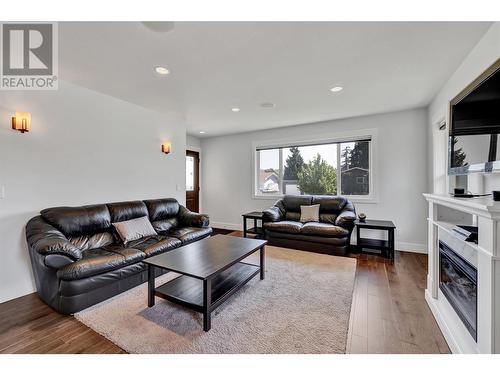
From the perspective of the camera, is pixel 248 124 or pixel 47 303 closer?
pixel 47 303

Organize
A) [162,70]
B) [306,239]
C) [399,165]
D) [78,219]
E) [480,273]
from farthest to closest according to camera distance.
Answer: [399,165] → [306,239] → [78,219] → [162,70] → [480,273]

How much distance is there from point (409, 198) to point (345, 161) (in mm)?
1293

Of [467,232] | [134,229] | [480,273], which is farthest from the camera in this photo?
[134,229]

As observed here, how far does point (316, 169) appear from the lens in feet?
15.9

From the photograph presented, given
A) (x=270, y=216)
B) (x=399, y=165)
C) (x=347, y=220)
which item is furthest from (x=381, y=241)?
(x=270, y=216)

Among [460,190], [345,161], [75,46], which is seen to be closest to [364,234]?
[345,161]

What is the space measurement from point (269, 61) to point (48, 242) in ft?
9.10

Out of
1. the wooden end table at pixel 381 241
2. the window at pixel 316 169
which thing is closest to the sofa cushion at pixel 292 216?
the window at pixel 316 169

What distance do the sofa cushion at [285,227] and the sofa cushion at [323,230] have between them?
107 millimetres

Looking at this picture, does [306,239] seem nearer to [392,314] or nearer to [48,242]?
[392,314]

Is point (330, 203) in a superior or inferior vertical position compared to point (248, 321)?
superior

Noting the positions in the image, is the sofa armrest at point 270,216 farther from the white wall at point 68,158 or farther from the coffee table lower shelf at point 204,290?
the white wall at point 68,158

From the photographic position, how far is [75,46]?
6.62 feet

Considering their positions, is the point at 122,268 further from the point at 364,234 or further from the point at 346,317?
the point at 364,234
